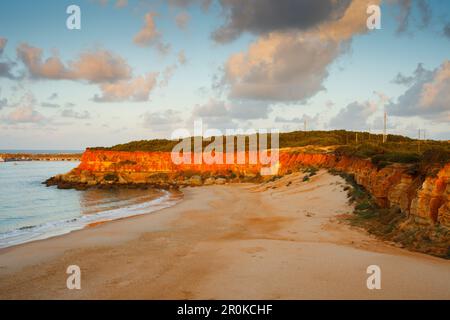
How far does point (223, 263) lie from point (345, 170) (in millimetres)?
22496

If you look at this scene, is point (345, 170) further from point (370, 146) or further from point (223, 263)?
point (223, 263)

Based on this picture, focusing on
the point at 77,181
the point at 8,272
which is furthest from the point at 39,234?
the point at 77,181

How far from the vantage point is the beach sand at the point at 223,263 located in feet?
27.0

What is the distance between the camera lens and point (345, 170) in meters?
30.5

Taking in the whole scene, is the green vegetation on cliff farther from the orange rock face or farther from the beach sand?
the beach sand

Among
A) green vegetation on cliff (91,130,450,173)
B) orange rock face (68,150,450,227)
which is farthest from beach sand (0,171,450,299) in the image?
green vegetation on cliff (91,130,450,173)

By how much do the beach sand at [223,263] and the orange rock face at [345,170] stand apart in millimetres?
1866

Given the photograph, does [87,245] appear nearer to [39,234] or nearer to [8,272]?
[8,272]

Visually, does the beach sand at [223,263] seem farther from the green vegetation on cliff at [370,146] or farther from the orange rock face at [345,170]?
the green vegetation on cliff at [370,146]

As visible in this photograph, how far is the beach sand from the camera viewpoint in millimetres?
8234

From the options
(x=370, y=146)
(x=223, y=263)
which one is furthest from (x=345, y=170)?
(x=223, y=263)

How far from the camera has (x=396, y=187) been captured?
50.0 feet

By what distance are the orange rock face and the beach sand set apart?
187 cm
